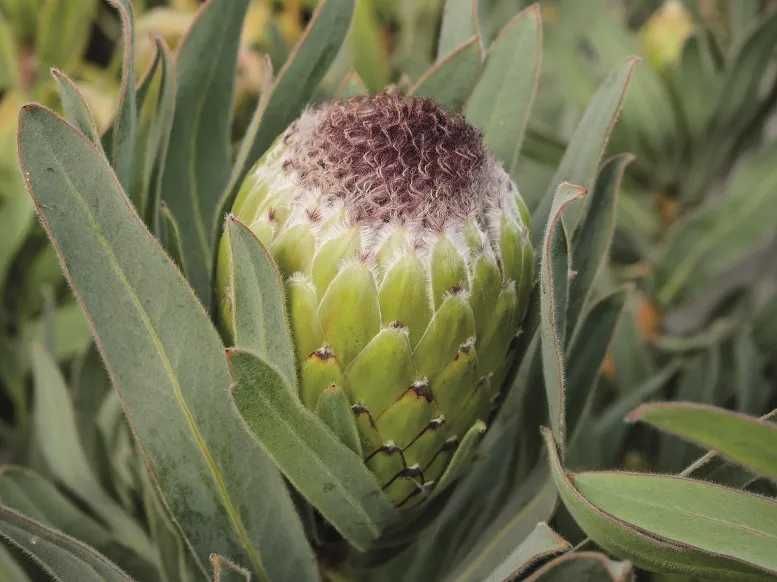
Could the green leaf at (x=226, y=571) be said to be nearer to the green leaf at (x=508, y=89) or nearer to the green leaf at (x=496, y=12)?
the green leaf at (x=508, y=89)

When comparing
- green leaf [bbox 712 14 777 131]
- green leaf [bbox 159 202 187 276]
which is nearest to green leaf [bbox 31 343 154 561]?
green leaf [bbox 159 202 187 276]

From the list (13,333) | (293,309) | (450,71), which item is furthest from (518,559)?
(13,333)

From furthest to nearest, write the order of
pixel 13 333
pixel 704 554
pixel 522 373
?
pixel 13 333, pixel 522 373, pixel 704 554

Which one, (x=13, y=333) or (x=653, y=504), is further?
(x=13, y=333)

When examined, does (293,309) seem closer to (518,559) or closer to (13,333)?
(518,559)

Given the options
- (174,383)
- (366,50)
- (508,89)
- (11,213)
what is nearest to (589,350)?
(508,89)

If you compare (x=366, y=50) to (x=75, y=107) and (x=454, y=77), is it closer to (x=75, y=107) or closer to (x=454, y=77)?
(x=454, y=77)

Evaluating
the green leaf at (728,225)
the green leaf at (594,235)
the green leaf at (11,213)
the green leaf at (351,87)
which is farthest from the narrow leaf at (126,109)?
the green leaf at (728,225)

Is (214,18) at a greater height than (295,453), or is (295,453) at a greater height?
(214,18)
